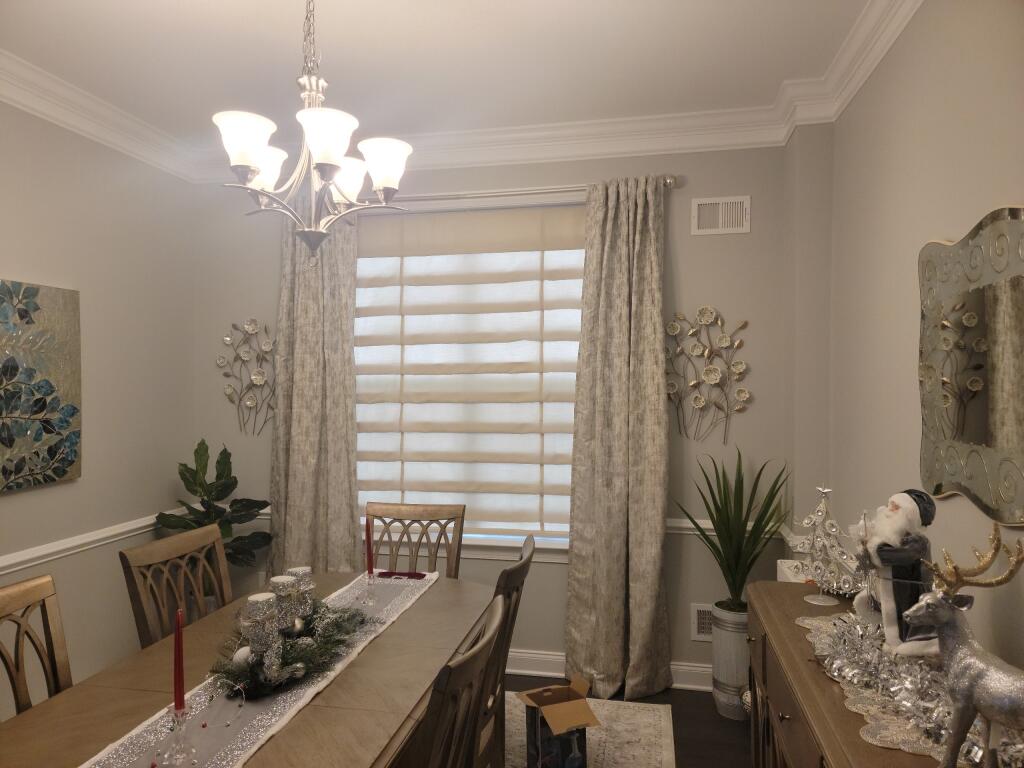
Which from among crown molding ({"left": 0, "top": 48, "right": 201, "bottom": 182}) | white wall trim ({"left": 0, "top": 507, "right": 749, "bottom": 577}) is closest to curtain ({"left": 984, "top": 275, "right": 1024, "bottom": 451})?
white wall trim ({"left": 0, "top": 507, "right": 749, "bottom": 577})

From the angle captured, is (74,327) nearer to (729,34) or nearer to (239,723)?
(239,723)

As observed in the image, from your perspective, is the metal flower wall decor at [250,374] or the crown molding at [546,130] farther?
the metal flower wall decor at [250,374]

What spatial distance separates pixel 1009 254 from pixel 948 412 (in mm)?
462

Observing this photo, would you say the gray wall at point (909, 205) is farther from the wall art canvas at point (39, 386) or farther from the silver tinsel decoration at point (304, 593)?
the wall art canvas at point (39, 386)

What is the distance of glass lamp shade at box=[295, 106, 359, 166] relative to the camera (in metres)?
1.91

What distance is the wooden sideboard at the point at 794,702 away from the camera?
4.20ft

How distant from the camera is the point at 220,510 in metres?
3.65

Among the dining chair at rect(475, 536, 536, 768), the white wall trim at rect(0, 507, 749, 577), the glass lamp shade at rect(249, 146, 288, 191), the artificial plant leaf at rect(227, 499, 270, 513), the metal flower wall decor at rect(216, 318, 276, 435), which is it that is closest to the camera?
the dining chair at rect(475, 536, 536, 768)

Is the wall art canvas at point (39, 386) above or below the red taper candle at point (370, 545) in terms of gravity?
above

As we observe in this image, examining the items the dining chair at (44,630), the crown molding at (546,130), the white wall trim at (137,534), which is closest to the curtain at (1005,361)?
the crown molding at (546,130)

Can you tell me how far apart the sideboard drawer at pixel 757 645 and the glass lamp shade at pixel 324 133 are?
1.83m

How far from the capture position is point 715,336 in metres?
3.46

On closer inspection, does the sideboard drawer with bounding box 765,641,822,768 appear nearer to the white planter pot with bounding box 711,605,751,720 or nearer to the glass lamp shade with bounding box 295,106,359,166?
the white planter pot with bounding box 711,605,751,720

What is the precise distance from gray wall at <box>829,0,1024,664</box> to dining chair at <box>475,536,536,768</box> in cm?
115
